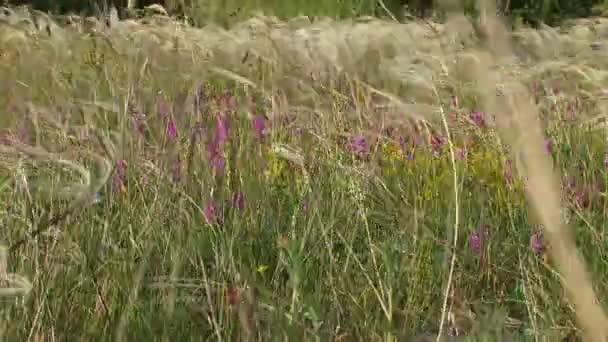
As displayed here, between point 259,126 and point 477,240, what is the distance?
945mm

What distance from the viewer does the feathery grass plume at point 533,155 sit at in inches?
10.3

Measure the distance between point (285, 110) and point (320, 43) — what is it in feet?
10.0

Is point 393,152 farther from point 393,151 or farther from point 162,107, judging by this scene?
point 162,107

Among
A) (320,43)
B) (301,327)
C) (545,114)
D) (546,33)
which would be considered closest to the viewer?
(301,327)

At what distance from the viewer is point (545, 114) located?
3.32 meters

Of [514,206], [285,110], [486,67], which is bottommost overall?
[514,206]

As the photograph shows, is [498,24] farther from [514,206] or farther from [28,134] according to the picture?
[28,134]

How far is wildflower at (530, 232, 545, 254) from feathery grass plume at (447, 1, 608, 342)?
4.78 feet

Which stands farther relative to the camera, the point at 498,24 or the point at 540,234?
the point at 540,234

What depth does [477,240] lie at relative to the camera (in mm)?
1804

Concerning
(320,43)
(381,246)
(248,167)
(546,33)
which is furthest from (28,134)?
(546,33)

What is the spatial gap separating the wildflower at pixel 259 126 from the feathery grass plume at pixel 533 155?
223 cm

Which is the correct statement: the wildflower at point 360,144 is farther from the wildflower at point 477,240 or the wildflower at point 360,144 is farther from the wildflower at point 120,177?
the wildflower at point 120,177

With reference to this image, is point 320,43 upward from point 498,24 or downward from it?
downward
